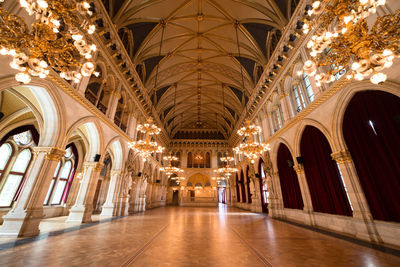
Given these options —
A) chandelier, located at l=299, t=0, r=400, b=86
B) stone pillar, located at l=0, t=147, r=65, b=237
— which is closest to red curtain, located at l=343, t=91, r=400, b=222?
chandelier, located at l=299, t=0, r=400, b=86

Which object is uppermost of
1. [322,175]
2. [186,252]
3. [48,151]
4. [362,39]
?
[362,39]

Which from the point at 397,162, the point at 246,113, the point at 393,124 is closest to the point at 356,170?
the point at 397,162

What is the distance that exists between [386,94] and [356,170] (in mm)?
2629

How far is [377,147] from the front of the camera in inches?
191

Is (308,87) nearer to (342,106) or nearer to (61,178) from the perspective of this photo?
(342,106)

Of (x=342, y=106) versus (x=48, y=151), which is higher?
(x=342, y=106)

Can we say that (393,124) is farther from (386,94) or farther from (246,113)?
(246,113)

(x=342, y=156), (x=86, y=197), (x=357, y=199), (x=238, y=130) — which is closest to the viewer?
(x=357, y=199)

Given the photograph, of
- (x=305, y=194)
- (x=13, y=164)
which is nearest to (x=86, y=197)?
(x=13, y=164)

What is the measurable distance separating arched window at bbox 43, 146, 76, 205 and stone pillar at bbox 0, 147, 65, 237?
24.1ft

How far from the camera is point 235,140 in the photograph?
22125 millimetres

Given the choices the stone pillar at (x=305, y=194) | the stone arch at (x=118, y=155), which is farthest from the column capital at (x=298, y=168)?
the stone arch at (x=118, y=155)

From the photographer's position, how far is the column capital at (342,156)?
5800mm

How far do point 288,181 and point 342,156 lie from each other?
14.4 ft
